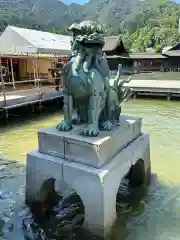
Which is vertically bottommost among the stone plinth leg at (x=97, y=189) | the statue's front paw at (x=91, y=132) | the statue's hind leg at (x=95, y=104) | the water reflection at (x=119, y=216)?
the water reflection at (x=119, y=216)

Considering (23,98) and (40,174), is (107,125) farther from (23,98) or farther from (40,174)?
(23,98)

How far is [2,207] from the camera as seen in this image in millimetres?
3861

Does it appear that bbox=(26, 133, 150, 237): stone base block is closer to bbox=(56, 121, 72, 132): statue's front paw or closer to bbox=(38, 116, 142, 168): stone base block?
bbox=(38, 116, 142, 168): stone base block

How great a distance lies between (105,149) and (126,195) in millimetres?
1406

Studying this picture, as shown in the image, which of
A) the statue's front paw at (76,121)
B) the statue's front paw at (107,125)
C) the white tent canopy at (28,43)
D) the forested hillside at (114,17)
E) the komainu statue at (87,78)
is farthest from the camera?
the forested hillside at (114,17)

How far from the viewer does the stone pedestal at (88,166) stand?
2938mm

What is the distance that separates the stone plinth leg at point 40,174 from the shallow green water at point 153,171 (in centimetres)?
52

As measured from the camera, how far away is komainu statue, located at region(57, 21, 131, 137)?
3158 millimetres

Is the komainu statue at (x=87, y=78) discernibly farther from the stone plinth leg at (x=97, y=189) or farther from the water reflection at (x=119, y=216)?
the water reflection at (x=119, y=216)

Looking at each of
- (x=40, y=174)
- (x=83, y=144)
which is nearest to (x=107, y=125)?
(x=83, y=144)

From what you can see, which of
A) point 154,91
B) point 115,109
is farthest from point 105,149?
point 154,91

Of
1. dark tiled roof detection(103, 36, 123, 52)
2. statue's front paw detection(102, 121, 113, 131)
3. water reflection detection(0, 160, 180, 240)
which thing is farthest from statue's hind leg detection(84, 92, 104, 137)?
dark tiled roof detection(103, 36, 123, 52)

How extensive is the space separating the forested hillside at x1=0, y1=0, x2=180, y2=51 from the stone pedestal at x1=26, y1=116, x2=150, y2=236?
10.00m

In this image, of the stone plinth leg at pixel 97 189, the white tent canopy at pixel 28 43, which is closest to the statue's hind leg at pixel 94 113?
the stone plinth leg at pixel 97 189
